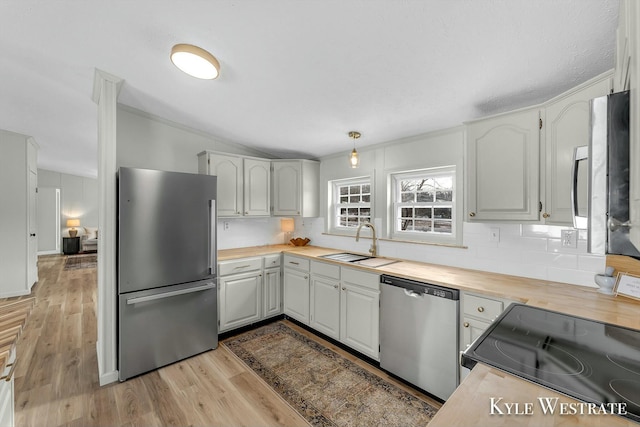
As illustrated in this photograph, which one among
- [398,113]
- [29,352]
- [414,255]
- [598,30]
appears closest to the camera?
[598,30]

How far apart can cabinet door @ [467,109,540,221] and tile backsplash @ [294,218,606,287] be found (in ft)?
1.40

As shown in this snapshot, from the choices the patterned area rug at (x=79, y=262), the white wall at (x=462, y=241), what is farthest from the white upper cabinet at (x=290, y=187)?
the patterned area rug at (x=79, y=262)

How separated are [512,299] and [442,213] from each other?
1230mm

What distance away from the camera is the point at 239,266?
120 inches

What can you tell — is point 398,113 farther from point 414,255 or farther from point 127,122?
point 127,122

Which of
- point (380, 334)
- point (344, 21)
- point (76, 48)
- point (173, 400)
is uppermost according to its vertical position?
point (76, 48)

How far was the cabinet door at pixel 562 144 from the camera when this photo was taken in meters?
1.48

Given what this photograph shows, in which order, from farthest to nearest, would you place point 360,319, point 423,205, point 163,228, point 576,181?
point 423,205 < point 360,319 < point 163,228 < point 576,181

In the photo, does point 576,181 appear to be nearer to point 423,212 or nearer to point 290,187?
point 423,212

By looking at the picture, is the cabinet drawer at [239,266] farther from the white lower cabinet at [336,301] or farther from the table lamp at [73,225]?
the table lamp at [73,225]

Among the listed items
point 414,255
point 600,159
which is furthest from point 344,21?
point 414,255

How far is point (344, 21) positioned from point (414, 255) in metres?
2.21

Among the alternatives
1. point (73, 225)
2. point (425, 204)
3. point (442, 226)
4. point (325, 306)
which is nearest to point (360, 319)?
point (325, 306)

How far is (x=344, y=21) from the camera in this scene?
1.41 metres
